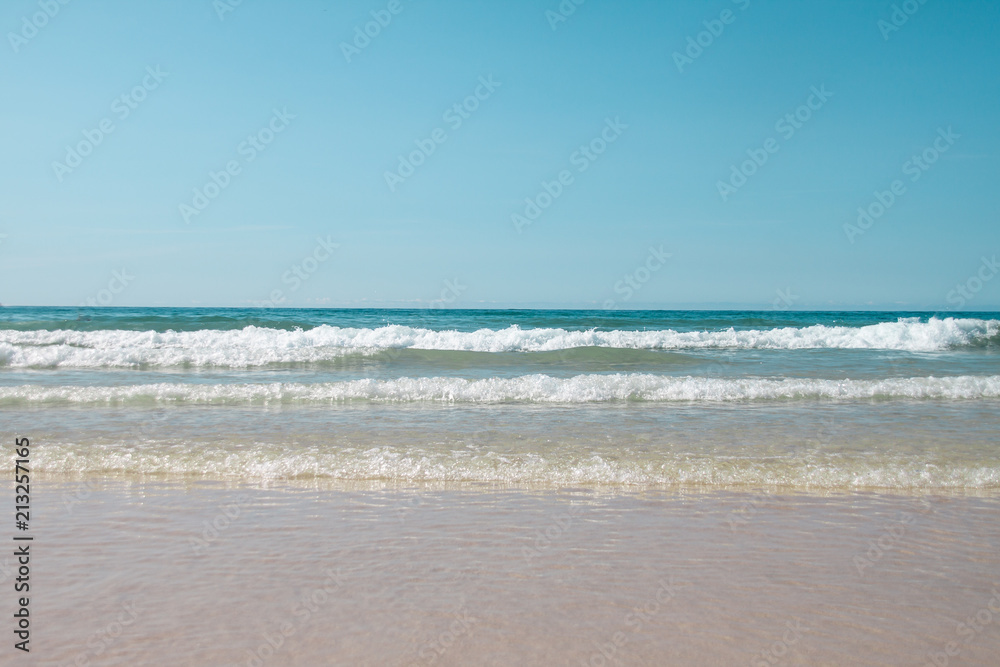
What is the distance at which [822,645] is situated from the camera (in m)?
2.95

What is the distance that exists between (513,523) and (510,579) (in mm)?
958

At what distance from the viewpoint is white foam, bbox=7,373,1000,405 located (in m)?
9.89

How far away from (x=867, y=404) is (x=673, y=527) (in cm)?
704

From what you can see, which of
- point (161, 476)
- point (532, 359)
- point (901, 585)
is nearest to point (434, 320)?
point (532, 359)
